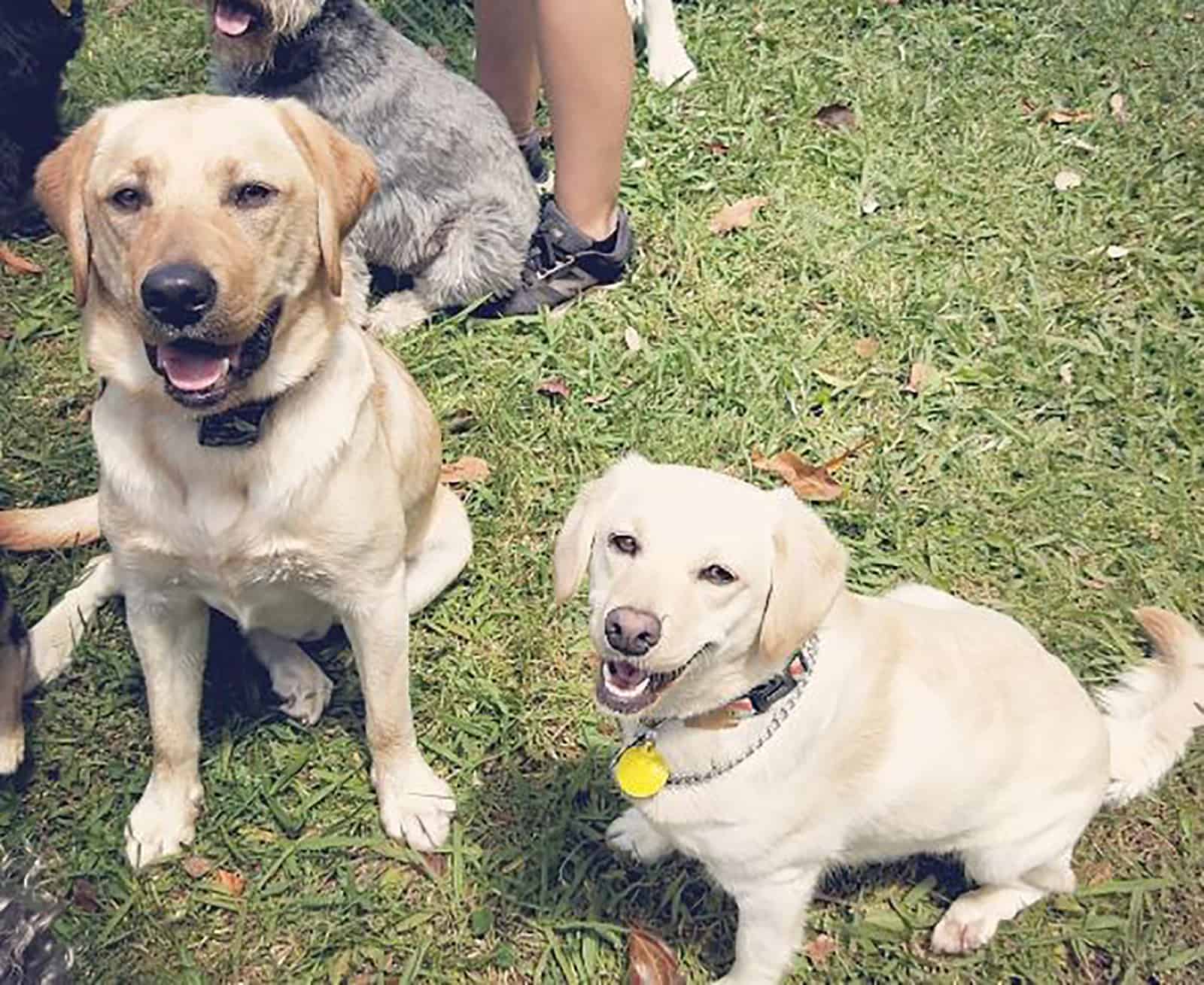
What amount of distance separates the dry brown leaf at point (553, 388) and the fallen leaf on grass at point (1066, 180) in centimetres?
193

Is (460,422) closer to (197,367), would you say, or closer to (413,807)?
(413,807)

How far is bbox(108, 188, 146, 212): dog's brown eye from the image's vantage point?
85.7 inches

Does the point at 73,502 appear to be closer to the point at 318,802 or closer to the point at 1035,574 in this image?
the point at 318,802

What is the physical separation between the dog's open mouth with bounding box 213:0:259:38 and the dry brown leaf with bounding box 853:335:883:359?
1.95m

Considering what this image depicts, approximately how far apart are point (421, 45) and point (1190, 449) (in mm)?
3231

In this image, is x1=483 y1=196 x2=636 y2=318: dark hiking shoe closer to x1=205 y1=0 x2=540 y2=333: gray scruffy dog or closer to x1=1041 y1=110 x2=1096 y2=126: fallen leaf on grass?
x1=205 y1=0 x2=540 y2=333: gray scruffy dog

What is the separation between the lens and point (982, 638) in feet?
8.06

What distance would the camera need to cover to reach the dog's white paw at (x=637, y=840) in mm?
2758

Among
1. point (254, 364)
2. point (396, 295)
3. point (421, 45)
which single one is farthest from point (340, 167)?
point (421, 45)

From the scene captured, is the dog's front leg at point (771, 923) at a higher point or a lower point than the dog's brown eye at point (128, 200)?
lower

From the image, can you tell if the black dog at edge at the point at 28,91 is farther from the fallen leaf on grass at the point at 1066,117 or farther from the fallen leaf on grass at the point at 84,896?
the fallen leaf on grass at the point at 1066,117

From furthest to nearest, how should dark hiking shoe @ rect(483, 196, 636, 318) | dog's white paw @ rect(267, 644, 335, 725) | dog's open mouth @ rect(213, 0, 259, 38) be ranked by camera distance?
dark hiking shoe @ rect(483, 196, 636, 318) < dog's open mouth @ rect(213, 0, 259, 38) < dog's white paw @ rect(267, 644, 335, 725)

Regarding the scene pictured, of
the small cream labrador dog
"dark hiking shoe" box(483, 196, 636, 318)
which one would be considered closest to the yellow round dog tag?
the small cream labrador dog

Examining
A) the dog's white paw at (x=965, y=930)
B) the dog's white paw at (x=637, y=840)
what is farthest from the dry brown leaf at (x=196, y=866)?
the dog's white paw at (x=965, y=930)
